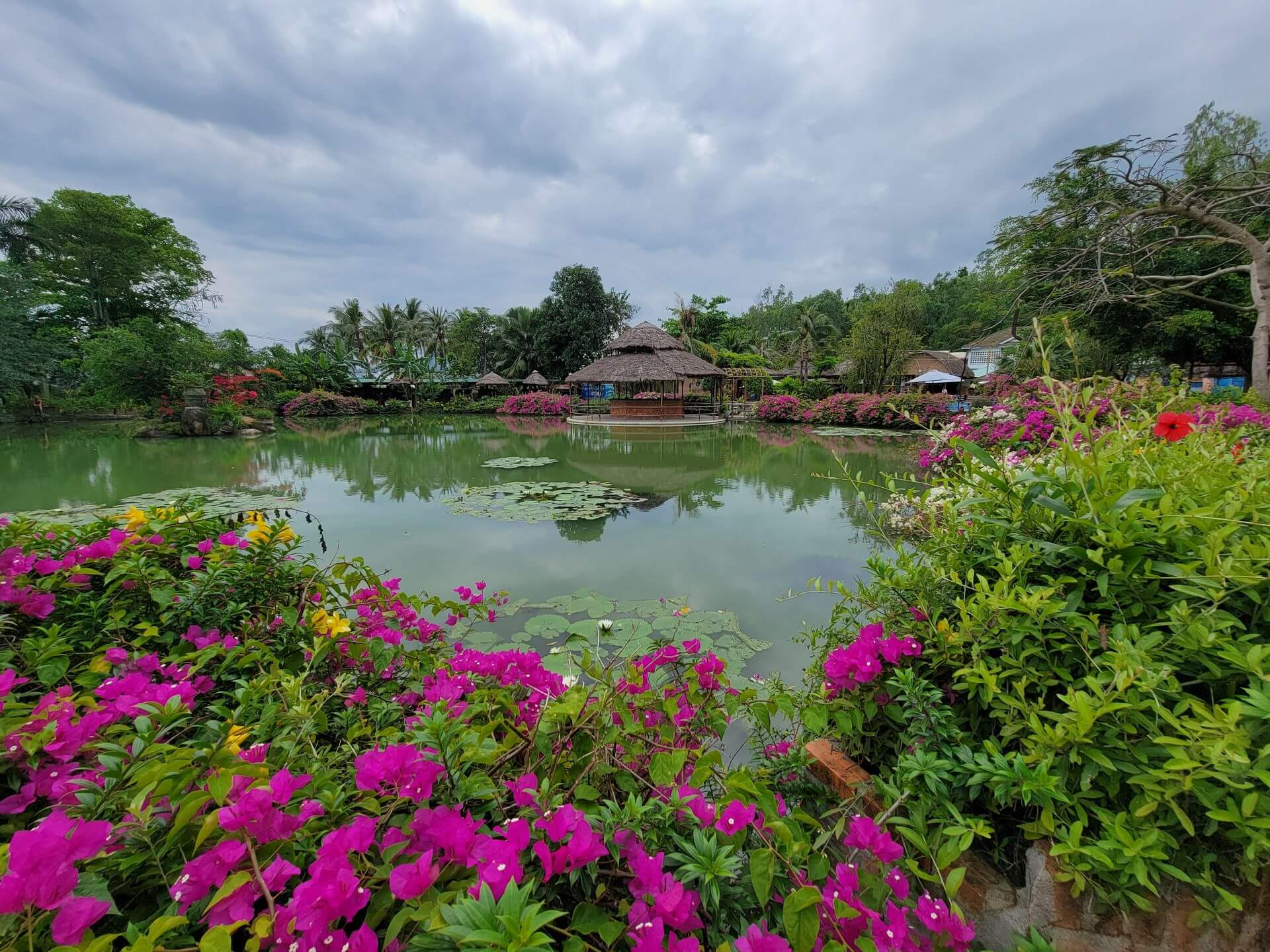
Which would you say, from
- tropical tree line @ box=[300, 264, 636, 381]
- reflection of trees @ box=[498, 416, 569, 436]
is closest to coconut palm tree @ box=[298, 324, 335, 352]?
tropical tree line @ box=[300, 264, 636, 381]

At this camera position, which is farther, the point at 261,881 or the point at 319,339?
the point at 319,339

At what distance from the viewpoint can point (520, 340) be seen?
99.5ft

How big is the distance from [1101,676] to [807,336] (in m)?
26.4

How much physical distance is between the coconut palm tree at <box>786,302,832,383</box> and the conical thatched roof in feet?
20.1

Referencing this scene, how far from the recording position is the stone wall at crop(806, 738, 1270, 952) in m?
0.80

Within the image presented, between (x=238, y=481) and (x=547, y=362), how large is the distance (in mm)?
22059

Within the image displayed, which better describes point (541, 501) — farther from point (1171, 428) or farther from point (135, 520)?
point (1171, 428)

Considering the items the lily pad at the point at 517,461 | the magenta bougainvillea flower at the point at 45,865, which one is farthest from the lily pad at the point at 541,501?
the magenta bougainvillea flower at the point at 45,865

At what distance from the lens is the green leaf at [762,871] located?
690mm

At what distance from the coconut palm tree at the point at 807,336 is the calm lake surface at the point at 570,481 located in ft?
35.4

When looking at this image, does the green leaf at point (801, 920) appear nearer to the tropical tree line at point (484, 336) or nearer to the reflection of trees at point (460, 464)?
the reflection of trees at point (460, 464)

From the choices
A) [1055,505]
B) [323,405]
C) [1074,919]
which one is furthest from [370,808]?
[323,405]

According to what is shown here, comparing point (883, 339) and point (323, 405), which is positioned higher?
point (883, 339)

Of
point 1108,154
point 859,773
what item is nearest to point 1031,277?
point 1108,154
